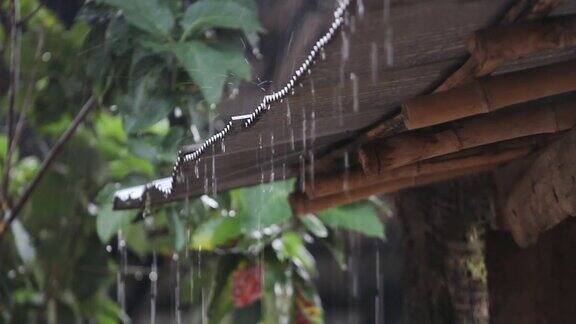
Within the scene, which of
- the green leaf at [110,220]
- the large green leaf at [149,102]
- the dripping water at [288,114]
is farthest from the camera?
the green leaf at [110,220]

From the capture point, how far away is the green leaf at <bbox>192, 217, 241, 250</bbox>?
4848 mm

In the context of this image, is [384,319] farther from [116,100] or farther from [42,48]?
[116,100]

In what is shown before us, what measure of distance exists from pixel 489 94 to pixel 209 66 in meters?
1.82

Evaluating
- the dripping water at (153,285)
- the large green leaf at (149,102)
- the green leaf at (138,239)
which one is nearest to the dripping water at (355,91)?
the large green leaf at (149,102)

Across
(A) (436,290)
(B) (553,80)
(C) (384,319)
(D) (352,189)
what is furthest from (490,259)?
(C) (384,319)

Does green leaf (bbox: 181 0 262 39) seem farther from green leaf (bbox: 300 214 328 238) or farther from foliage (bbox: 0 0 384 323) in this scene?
green leaf (bbox: 300 214 328 238)

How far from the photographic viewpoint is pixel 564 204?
272 cm

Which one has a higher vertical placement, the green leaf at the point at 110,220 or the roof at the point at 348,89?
the green leaf at the point at 110,220

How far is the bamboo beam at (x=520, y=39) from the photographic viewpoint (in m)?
2.06

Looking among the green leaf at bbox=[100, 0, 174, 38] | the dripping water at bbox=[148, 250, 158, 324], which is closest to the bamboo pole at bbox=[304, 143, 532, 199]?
the green leaf at bbox=[100, 0, 174, 38]

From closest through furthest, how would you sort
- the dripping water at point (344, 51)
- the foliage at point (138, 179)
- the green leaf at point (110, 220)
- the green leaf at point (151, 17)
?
1. the dripping water at point (344, 51)
2. the green leaf at point (151, 17)
3. the foliage at point (138, 179)
4. the green leaf at point (110, 220)

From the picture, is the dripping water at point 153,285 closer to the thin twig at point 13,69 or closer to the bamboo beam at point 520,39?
the thin twig at point 13,69

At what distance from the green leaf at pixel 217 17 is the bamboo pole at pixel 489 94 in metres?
1.80

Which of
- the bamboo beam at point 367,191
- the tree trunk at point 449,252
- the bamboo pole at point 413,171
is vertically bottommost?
the tree trunk at point 449,252
